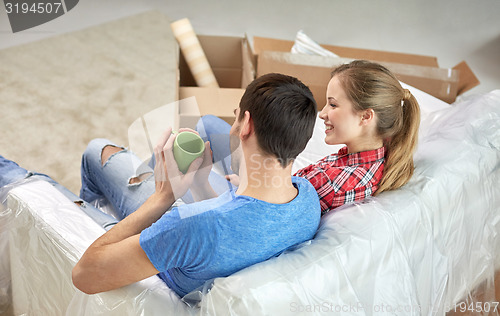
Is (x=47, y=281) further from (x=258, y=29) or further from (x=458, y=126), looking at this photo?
(x=258, y=29)

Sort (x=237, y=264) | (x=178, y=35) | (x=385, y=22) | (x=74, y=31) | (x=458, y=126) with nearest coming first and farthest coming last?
(x=237, y=264)
(x=458, y=126)
(x=178, y=35)
(x=74, y=31)
(x=385, y=22)

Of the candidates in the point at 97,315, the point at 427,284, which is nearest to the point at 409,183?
the point at 427,284

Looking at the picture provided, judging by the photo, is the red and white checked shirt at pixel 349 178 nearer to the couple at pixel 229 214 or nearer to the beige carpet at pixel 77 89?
the couple at pixel 229 214

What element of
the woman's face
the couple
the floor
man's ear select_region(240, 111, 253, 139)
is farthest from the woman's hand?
the floor

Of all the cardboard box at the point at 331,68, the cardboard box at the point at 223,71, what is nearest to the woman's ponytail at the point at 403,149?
the cardboard box at the point at 331,68

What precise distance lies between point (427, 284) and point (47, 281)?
85 centimetres

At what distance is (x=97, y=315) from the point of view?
0.93 meters

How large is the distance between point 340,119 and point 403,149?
16cm

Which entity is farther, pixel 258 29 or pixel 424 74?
pixel 258 29

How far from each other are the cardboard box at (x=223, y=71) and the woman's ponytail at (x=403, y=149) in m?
0.87

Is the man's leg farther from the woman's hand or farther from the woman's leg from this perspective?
the woman's hand

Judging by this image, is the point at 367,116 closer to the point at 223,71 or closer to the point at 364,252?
the point at 364,252

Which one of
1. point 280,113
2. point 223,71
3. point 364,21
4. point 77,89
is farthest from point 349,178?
point 364,21

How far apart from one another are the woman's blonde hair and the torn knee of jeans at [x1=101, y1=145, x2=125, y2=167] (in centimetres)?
65
